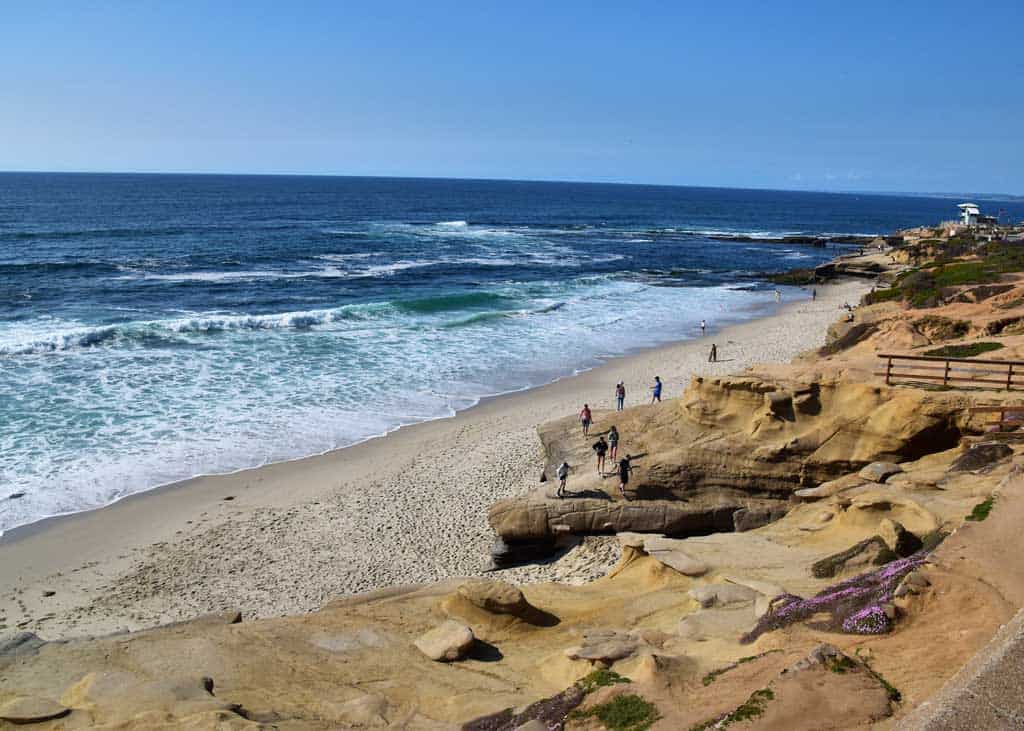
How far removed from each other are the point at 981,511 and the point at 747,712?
6086mm

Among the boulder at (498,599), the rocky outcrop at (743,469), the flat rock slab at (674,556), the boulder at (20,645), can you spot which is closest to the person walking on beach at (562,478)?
the rocky outcrop at (743,469)

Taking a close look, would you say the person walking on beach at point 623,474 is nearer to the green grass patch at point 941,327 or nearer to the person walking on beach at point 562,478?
the person walking on beach at point 562,478

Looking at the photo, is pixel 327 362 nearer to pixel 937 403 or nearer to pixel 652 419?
pixel 652 419

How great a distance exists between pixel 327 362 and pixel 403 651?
2348 cm

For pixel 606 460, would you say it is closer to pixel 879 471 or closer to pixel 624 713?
pixel 879 471

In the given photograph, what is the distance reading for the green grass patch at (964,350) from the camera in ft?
65.3

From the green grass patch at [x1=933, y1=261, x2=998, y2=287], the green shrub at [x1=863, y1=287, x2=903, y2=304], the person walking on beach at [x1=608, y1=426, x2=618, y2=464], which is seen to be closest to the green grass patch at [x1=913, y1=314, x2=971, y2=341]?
the green shrub at [x1=863, y1=287, x2=903, y2=304]

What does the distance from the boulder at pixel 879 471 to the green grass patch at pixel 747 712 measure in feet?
29.3

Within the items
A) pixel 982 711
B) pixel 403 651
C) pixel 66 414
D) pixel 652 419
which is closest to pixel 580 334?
pixel 652 419

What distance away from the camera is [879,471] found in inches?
600

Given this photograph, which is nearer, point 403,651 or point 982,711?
point 982,711

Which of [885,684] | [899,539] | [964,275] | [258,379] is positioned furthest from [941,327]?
[258,379]

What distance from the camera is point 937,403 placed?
15977mm

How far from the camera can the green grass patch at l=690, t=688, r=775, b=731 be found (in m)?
7.11
